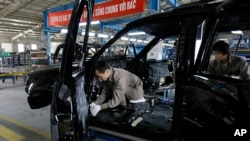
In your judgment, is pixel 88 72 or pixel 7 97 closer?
pixel 88 72

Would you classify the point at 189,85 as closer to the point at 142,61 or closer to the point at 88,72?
the point at 88,72

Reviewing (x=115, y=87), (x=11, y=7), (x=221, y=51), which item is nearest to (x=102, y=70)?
(x=115, y=87)

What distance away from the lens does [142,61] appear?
3.80 meters

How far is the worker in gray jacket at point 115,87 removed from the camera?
246 centimetres

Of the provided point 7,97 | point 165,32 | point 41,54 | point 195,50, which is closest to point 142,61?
point 165,32

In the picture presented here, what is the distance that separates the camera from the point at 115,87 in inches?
98.6

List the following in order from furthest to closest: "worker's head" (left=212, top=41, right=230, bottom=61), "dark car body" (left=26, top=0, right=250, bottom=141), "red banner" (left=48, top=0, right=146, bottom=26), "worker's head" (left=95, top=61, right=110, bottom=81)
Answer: "red banner" (left=48, top=0, right=146, bottom=26) → "worker's head" (left=212, top=41, right=230, bottom=61) → "worker's head" (left=95, top=61, right=110, bottom=81) → "dark car body" (left=26, top=0, right=250, bottom=141)

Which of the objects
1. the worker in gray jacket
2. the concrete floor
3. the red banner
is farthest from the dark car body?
the red banner

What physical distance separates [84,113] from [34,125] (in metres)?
2.11

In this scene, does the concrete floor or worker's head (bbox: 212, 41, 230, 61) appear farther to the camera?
the concrete floor

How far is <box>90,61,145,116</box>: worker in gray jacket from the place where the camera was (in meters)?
2.46

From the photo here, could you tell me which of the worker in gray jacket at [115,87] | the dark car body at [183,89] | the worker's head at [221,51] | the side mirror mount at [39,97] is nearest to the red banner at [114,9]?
the worker's head at [221,51]

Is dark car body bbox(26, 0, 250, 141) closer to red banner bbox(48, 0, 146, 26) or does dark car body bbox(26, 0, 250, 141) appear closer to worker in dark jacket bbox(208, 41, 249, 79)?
worker in dark jacket bbox(208, 41, 249, 79)

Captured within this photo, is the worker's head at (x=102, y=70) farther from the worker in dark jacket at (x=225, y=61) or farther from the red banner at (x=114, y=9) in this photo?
the red banner at (x=114, y=9)
